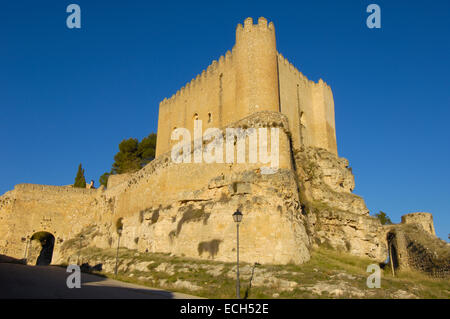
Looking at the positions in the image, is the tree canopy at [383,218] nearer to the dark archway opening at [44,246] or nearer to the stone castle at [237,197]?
the stone castle at [237,197]

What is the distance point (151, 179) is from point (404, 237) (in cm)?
1699

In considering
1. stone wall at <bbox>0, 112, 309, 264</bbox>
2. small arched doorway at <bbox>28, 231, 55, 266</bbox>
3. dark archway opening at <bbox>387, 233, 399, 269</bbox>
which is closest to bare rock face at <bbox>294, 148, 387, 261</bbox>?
dark archway opening at <bbox>387, 233, 399, 269</bbox>

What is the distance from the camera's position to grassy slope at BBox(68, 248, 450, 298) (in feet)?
36.7

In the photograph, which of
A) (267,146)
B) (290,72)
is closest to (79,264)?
(267,146)

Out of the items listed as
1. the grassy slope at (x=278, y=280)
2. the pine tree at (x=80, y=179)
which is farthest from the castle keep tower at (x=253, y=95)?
the pine tree at (x=80, y=179)

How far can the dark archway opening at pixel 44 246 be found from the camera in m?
33.8

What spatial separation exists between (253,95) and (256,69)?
1.66 m

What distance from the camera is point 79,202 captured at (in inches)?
1359

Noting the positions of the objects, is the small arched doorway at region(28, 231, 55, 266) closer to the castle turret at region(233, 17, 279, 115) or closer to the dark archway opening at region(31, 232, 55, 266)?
the dark archway opening at region(31, 232, 55, 266)

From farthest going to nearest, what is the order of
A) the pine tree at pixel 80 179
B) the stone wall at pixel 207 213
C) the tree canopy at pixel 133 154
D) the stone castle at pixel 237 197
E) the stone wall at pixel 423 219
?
the pine tree at pixel 80 179 < the tree canopy at pixel 133 154 < the stone wall at pixel 423 219 < the stone castle at pixel 237 197 < the stone wall at pixel 207 213

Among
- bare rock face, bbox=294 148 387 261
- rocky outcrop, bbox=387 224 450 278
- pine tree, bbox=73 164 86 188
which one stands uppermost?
pine tree, bbox=73 164 86 188

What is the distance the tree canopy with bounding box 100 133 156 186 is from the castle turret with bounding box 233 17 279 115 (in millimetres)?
22080

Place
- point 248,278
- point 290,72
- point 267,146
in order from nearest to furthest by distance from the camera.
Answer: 1. point 248,278
2. point 267,146
3. point 290,72
